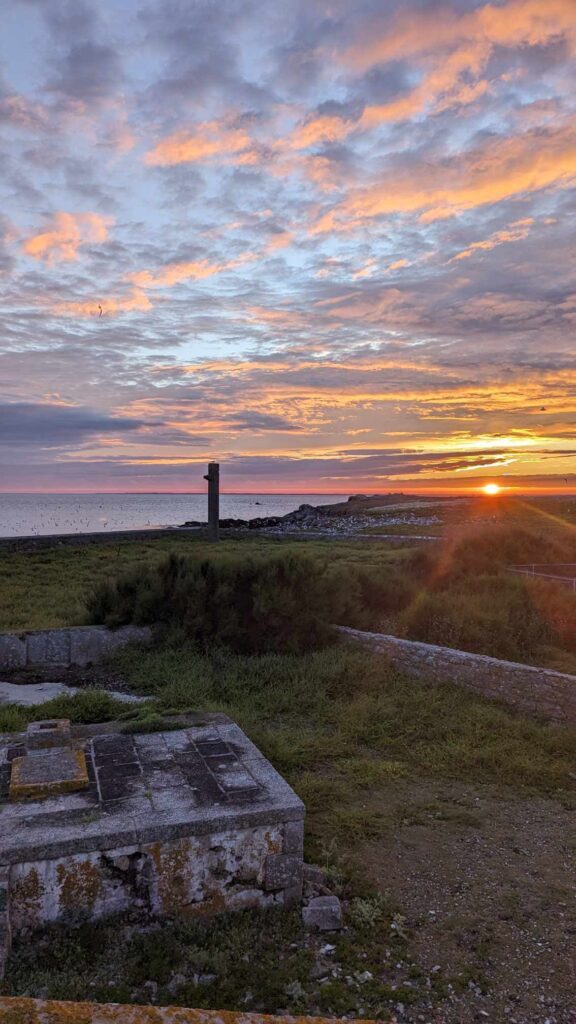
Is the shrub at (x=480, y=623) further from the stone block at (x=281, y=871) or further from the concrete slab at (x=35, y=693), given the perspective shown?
the stone block at (x=281, y=871)

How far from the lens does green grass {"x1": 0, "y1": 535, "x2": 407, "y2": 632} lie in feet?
39.3

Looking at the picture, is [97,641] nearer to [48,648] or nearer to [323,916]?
[48,648]

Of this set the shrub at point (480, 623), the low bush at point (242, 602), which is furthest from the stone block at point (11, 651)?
the shrub at point (480, 623)

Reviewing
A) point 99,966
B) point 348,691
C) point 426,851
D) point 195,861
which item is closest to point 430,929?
point 426,851

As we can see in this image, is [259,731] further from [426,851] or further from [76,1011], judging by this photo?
[76,1011]

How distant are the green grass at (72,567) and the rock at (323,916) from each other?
7435mm

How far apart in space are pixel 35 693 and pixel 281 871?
4982mm

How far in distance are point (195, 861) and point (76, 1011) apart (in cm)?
241

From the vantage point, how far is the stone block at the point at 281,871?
4.10 metres

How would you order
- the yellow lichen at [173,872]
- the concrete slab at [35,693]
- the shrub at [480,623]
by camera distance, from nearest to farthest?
the yellow lichen at [173,872], the concrete slab at [35,693], the shrub at [480,623]

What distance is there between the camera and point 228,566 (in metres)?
10.9

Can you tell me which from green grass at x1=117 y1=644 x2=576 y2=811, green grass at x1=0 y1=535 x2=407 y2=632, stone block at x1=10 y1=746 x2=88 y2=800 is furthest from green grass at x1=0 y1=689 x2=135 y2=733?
green grass at x1=0 y1=535 x2=407 y2=632

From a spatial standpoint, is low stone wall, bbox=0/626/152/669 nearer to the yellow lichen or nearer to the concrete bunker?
the concrete bunker

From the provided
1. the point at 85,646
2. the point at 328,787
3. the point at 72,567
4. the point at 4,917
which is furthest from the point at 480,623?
the point at 72,567
